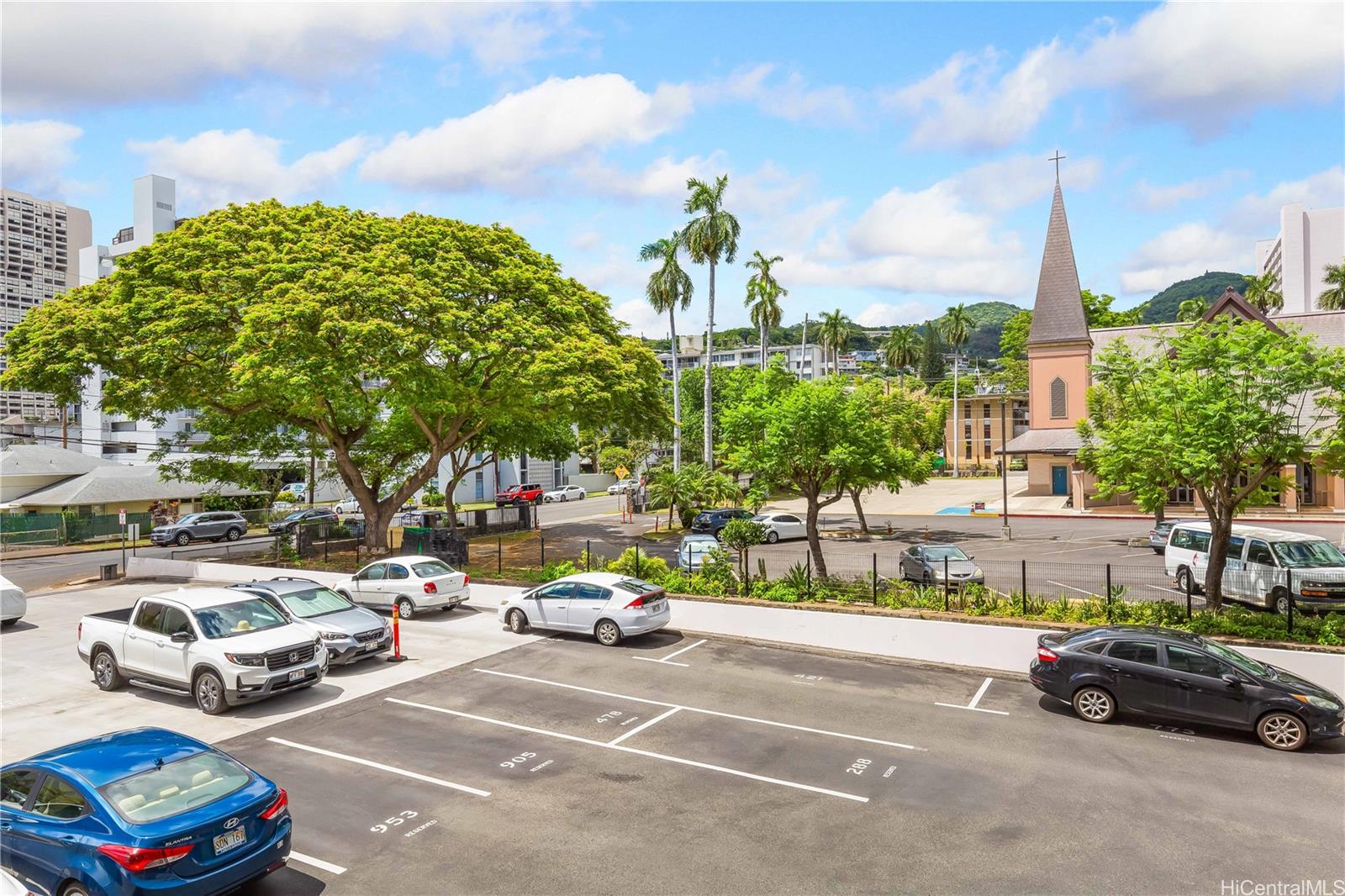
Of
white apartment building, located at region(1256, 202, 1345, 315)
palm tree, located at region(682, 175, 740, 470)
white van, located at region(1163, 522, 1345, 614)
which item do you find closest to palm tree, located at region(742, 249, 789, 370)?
palm tree, located at region(682, 175, 740, 470)

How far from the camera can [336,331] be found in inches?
1080

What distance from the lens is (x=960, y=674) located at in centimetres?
1645

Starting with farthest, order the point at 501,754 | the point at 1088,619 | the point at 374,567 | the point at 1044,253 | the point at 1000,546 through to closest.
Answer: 1. the point at 1044,253
2. the point at 1000,546
3. the point at 374,567
4. the point at 1088,619
5. the point at 501,754

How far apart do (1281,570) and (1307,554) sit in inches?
42.8

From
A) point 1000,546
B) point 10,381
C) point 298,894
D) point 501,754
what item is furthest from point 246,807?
point 1000,546

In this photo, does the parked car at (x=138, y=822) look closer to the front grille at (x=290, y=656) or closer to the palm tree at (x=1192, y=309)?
the front grille at (x=290, y=656)

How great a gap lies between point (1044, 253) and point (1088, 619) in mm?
51152

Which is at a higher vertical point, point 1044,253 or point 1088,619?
point 1044,253

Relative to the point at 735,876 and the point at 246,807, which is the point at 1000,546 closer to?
the point at 735,876

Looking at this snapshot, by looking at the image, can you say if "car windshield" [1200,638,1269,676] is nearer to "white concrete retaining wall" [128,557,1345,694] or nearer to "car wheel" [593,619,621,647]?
"white concrete retaining wall" [128,557,1345,694]

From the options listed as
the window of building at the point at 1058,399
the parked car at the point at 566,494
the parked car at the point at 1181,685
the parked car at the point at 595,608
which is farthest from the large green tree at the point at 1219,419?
the parked car at the point at 566,494

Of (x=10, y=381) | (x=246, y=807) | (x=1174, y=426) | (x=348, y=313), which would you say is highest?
(x=348, y=313)

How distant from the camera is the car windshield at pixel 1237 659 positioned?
1250cm

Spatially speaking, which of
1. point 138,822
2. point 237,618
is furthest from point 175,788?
point 237,618
